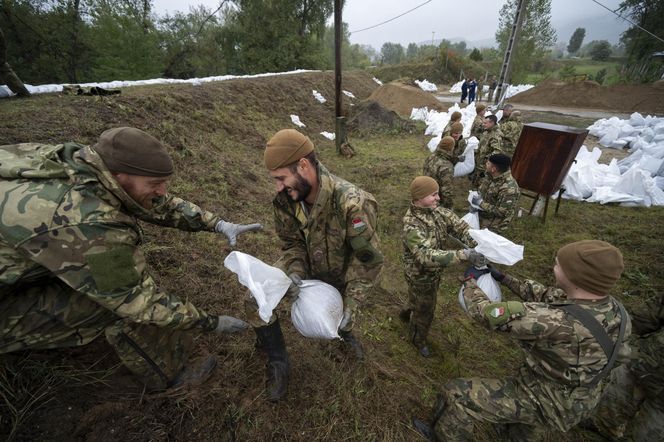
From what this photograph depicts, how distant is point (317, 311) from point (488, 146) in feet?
16.4

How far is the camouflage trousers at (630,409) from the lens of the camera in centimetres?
185

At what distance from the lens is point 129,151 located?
1.46 meters

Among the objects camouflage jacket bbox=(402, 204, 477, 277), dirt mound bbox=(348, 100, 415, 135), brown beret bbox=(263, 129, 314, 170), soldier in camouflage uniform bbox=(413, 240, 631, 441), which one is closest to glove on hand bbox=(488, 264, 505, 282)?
camouflage jacket bbox=(402, 204, 477, 277)

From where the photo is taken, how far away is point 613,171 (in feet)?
20.0

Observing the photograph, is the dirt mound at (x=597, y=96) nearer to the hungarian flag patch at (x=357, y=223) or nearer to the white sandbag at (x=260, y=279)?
the hungarian flag patch at (x=357, y=223)

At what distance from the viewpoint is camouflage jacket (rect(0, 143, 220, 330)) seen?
1.25m

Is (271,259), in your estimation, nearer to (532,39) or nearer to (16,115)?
(16,115)

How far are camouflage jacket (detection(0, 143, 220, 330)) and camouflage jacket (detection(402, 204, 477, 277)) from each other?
5.61ft

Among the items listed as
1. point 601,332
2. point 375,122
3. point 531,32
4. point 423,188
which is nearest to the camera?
point 601,332

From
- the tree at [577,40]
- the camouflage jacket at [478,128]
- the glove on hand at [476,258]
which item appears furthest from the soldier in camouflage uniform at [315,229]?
the tree at [577,40]

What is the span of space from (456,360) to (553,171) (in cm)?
361

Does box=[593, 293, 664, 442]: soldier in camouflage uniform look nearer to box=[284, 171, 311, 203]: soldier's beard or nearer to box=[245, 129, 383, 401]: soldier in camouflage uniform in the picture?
box=[245, 129, 383, 401]: soldier in camouflage uniform

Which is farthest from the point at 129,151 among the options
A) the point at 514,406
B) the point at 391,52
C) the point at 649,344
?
the point at 391,52

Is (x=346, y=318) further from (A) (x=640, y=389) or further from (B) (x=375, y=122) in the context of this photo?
(B) (x=375, y=122)
